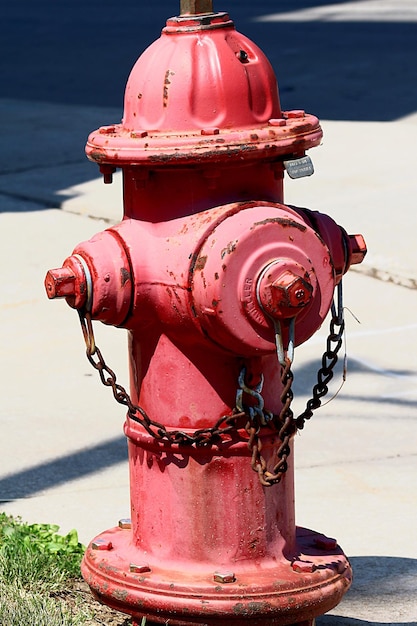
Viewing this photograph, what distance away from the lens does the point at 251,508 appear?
3.02 m

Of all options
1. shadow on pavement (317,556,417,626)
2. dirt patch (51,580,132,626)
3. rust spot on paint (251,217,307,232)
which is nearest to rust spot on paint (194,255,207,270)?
rust spot on paint (251,217,307,232)

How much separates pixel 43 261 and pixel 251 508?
5.58 metres

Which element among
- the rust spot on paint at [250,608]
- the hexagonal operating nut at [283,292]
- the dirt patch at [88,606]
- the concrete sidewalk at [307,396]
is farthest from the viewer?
the concrete sidewalk at [307,396]

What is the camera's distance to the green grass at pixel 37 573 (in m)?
3.27

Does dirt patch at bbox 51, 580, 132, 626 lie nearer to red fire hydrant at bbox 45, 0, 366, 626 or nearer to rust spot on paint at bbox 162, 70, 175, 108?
A: red fire hydrant at bbox 45, 0, 366, 626

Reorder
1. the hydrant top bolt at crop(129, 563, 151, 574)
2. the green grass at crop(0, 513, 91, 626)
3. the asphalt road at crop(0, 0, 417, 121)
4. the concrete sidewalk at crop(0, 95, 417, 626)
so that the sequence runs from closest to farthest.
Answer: the hydrant top bolt at crop(129, 563, 151, 574), the green grass at crop(0, 513, 91, 626), the concrete sidewalk at crop(0, 95, 417, 626), the asphalt road at crop(0, 0, 417, 121)

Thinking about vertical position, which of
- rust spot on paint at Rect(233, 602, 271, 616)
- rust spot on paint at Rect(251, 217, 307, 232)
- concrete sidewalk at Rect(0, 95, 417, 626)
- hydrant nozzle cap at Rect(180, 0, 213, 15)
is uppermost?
hydrant nozzle cap at Rect(180, 0, 213, 15)

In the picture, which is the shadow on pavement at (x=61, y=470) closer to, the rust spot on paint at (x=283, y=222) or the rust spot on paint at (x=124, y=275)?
the rust spot on paint at (x=124, y=275)

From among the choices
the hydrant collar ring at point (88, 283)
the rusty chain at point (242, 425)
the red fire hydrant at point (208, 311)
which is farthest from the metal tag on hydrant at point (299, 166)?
the hydrant collar ring at point (88, 283)

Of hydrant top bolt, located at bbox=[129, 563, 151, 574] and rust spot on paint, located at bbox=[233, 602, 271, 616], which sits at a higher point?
hydrant top bolt, located at bbox=[129, 563, 151, 574]

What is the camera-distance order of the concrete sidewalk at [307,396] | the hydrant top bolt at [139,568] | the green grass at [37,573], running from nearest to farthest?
the hydrant top bolt at [139,568] → the green grass at [37,573] → the concrete sidewalk at [307,396]

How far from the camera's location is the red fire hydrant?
2.86m

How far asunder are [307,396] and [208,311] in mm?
3010

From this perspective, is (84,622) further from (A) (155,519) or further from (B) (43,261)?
(B) (43,261)
